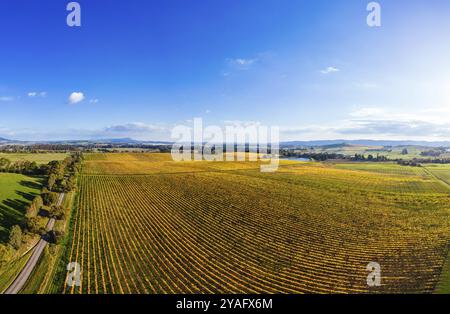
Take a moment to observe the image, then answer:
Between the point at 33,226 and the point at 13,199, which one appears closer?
the point at 33,226

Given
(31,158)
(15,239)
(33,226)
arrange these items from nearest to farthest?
(15,239), (33,226), (31,158)

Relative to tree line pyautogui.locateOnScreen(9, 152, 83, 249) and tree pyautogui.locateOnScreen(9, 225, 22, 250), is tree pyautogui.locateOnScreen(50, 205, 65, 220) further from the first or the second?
tree pyautogui.locateOnScreen(9, 225, 22, 250)

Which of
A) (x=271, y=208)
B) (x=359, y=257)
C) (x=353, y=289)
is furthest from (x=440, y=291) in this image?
(x=271, y=208)

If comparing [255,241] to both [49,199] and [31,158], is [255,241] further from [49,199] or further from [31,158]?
[31,158]

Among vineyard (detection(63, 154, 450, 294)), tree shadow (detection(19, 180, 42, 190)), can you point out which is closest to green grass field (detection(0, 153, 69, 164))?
tree shadow (detection(19, 180, 42, 190))

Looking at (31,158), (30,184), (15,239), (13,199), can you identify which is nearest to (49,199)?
(13,199)
